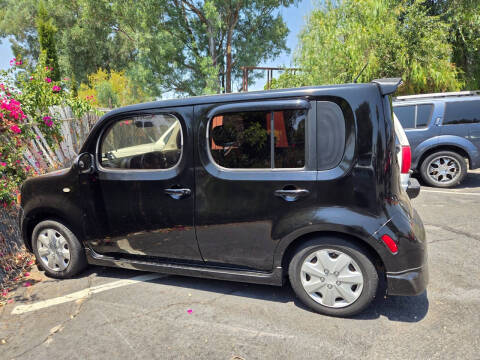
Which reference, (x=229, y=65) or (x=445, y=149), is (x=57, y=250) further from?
(x=229, y=65)

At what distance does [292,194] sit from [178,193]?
0.99 m

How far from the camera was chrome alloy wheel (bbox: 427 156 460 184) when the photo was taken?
23.3ft

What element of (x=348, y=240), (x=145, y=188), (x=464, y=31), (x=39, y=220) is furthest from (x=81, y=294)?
(x=464, y=31)

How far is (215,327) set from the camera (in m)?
2.63

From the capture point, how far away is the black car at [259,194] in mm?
2455

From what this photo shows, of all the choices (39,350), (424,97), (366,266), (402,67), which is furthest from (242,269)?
(402,67)

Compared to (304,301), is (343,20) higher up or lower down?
higher up

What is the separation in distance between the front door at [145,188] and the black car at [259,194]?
1 cm

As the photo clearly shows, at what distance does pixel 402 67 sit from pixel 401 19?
5.79ft

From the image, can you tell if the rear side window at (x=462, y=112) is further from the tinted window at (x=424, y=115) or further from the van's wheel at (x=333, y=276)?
the van's wheel at (x=333, y=276)

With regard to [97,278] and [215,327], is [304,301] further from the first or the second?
[97,278]

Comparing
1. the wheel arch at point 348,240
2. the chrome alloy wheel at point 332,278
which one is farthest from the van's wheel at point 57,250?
the chrome alloy wheel at point 332,278

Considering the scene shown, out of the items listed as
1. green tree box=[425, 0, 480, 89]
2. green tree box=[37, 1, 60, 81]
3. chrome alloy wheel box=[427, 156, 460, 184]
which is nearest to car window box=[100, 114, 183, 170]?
chrome alloy wheel box=[427, 156, 460, 184]

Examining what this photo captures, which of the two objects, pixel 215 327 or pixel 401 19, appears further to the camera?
pixel 401 19
